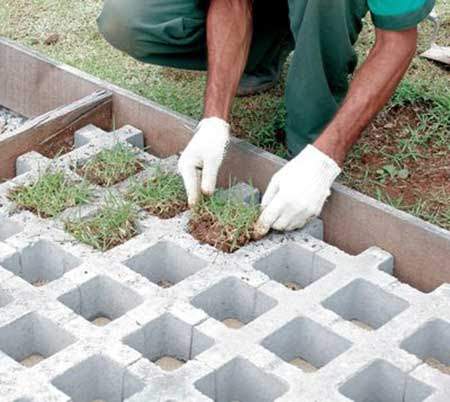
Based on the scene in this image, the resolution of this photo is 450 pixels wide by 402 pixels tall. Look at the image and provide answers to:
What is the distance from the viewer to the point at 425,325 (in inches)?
110

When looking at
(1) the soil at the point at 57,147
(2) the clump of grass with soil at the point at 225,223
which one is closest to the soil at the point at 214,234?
(2) the clump of grass with soil at the point at 225,223

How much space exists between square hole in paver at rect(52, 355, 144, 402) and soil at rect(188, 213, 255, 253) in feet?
1.87

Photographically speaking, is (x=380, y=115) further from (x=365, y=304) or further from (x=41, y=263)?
(x=41, y=263)

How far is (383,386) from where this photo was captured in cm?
269

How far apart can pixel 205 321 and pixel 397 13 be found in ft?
3.31

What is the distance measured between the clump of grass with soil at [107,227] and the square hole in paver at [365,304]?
63 cm

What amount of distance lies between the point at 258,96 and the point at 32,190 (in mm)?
1174

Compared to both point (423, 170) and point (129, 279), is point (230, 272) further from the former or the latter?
point (423, 170)

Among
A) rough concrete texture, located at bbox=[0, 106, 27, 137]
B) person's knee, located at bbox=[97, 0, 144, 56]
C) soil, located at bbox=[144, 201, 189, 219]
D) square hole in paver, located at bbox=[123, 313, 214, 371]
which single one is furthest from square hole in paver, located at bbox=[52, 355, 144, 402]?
rough concrete texture, located at bbox=[0, 106, 27, 137]

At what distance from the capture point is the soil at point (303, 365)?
2868mm

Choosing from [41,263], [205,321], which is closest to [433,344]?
[205,321]

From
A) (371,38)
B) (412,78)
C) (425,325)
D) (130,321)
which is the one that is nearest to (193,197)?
(130,321)

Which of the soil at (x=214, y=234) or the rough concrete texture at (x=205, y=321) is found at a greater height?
the soil at (x=214, y=234)

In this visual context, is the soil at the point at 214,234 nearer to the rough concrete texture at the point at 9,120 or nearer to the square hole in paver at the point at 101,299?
the square hole in paver at the point at 101,299
